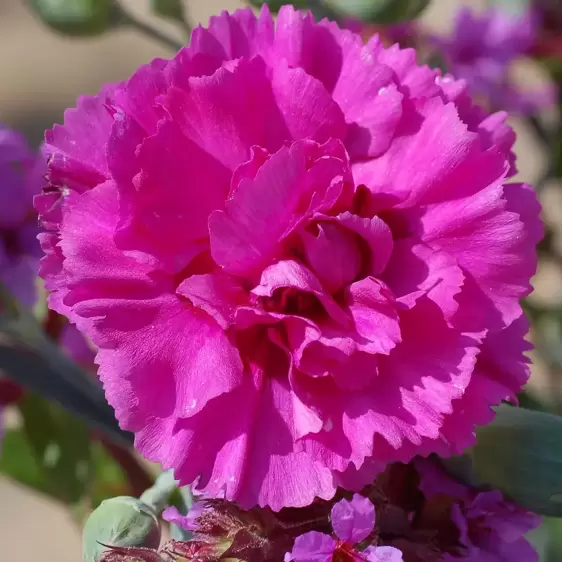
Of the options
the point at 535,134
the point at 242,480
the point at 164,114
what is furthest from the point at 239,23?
the point at 535,134

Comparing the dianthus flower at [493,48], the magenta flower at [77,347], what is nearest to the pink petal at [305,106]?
the magenta flower at [77,347]

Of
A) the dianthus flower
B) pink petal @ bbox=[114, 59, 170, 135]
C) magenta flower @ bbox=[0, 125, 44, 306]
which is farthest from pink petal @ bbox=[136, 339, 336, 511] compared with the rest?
the dianthus flower

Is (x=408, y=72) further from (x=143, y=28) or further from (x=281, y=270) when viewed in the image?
(x=143, y=28)

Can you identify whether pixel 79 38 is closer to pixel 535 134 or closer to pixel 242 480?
pixel 242 480

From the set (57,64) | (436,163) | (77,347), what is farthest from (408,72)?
(57,64)

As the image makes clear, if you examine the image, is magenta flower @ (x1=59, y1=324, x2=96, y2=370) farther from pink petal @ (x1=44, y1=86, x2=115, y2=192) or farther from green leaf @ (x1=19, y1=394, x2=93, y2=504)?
pink petal @ (x1=44, y1=86, x2=115, y2=192)

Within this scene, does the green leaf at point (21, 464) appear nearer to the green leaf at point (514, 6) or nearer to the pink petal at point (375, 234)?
the pink petal at point (375, 234)
